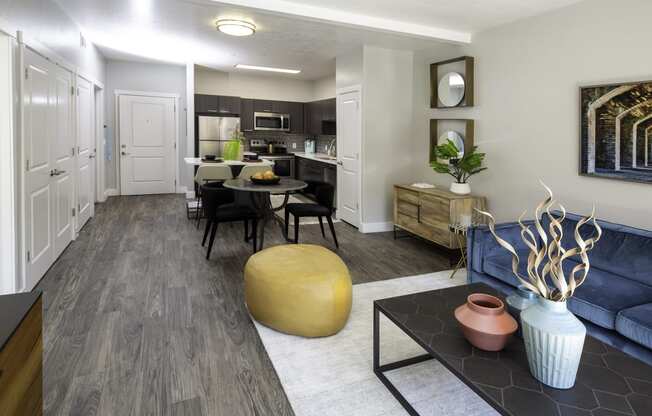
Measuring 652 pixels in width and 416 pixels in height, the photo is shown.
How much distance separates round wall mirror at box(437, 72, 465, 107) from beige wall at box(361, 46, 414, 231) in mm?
709

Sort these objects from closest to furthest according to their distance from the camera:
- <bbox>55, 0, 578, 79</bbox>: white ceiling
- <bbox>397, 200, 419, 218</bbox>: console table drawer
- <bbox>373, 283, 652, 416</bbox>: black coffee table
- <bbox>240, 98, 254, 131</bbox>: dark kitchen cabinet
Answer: <bbox>373, 283, 652, 416</bbox>: black coffee table, <bbox>55, 0, 578, 79</bbox>: white ceiling, <bbox>397, 200, 419, 218</bbox>: console table drawer, <bbox>240, 98, 254, 131</bbox>: dark kitchen cabinet

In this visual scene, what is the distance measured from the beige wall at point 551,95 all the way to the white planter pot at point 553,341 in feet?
7.18

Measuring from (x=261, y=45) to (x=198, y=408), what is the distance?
16.0 ft

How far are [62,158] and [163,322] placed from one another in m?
2.66

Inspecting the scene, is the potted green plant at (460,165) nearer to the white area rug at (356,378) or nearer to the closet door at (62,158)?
the white area rug at (356,378)

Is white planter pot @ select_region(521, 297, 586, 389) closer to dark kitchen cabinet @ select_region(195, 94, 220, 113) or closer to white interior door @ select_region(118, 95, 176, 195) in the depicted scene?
dark kitchen cabinet @ select_region(195, 94, 220, 113)

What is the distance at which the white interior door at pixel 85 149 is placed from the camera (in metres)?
5.27

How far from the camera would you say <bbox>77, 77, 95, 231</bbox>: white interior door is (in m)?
5.27

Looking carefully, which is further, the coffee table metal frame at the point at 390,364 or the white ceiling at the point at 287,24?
the white ceiling at the point at 287,24

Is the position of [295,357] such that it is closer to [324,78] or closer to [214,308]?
[214,308]

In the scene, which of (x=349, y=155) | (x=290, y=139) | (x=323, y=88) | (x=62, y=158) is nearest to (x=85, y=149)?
(x=62, y=158)

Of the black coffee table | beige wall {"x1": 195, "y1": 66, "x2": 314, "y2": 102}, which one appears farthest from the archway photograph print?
beige wall {"x1": 195, "y1": 66, "x2": 314, "y2": 102}

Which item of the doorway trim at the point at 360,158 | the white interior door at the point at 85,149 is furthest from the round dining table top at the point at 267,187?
the white interior door at the point at 85,149

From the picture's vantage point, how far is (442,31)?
14.8 ft
